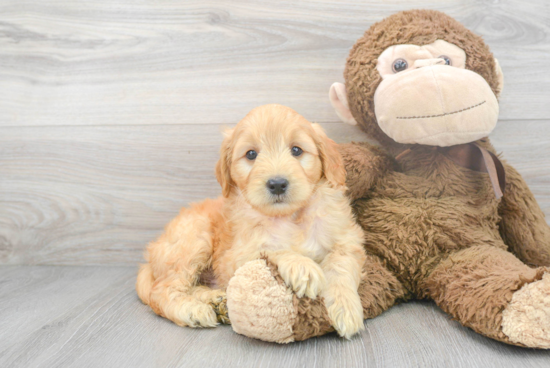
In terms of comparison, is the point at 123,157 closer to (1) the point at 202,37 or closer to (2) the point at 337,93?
(1) the point at 202,37

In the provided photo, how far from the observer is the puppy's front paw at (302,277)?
1.15 m

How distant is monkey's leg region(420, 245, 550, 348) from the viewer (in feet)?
3.43

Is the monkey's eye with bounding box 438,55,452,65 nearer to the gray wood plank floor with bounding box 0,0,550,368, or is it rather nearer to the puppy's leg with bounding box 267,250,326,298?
the gray wood plank floor with bounding box 0,0,550,368

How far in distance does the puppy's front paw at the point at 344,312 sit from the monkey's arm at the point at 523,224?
76 centimetres

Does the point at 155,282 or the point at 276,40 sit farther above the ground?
the point at 276,40

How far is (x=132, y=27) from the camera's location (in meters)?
2.01

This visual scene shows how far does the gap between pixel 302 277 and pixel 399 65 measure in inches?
32.6

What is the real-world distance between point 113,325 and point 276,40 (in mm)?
1377

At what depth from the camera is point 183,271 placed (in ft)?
4.82

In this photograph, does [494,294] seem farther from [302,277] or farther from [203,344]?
[203,344]

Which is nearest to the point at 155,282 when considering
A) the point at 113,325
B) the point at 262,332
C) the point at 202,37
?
the point at 113,325

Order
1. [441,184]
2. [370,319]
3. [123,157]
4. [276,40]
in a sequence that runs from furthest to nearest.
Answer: [123,157] < [276,40] < [441,184] < [370,319]

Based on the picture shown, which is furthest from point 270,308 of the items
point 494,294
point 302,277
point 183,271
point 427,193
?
point 427,193

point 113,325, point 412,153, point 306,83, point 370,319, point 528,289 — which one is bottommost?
point 113,325
